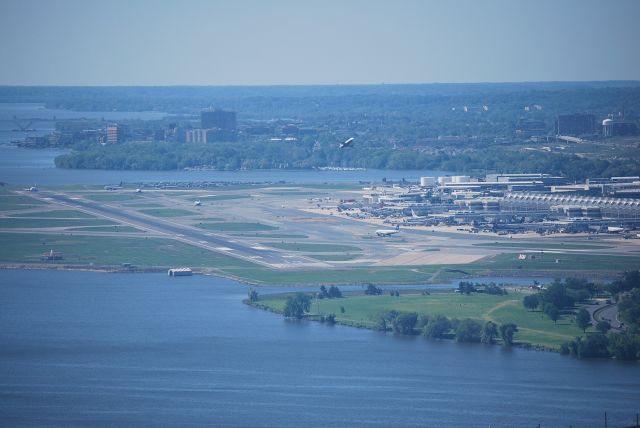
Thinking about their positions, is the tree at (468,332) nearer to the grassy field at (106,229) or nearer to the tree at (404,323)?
the tree at (404,323)

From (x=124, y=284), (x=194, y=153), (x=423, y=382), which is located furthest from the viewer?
(x=194, y=153)

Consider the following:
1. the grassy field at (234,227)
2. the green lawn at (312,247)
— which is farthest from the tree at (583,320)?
the grassy field at (234,227)

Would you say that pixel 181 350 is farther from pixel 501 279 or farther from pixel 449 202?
pixel 449 202

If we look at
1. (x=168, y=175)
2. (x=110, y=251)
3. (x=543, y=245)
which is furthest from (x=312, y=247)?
(x=168, y=175)

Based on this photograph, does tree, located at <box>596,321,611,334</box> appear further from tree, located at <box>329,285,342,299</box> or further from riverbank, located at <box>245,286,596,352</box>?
tree, located at <box>329,285,342,299</box>

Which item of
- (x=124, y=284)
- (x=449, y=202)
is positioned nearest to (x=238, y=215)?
(x=449, y=202)

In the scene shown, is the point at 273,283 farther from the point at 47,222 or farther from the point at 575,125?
the point at 575,125
